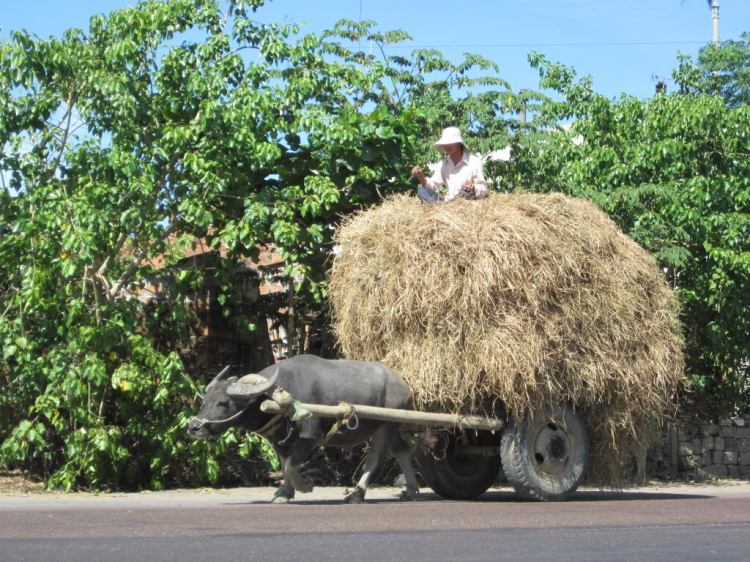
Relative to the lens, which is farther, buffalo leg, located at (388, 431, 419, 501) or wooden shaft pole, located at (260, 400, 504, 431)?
buffalo leg, located at (388, 431, 419, 501)

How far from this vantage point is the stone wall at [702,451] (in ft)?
50.5

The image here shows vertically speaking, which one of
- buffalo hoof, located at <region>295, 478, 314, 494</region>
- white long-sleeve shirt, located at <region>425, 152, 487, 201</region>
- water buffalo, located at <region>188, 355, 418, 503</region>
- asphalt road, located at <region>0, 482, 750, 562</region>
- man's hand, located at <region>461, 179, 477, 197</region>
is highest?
white long-sleeve shirt, located at <region>425, 152, 487, 201</region>

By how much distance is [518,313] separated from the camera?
28.9ft

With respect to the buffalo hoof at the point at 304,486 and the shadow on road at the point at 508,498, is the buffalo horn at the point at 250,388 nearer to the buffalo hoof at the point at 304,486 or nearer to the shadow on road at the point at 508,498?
the buffalo hoof at the point at 304,486

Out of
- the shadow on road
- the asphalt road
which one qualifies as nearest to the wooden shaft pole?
the asphalt road

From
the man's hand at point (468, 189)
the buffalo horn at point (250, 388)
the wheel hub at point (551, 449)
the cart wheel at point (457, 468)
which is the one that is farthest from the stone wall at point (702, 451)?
the buffalo horn at point (250, 388)

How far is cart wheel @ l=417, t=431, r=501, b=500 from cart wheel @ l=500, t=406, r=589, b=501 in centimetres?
66

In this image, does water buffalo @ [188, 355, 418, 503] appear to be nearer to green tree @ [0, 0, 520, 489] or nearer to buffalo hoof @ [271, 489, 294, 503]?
buffalo hoof @ [271, 489, 294, 503]

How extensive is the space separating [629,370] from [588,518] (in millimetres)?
2481

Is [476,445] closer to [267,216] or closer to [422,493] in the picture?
[422,493]

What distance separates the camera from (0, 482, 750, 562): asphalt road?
517 centimetres

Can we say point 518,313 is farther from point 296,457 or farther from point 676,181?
point 676,181

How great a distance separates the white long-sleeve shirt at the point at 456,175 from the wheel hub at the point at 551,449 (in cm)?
255

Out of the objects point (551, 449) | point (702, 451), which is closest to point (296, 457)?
point (551, 449)
